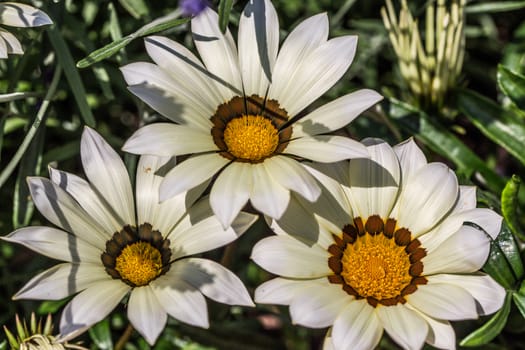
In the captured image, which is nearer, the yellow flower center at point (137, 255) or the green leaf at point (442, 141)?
the yellow flower center at point (137, 255)

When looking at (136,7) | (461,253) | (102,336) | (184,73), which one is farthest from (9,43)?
(461,253)

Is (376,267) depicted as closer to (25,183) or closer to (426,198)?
(426,198)

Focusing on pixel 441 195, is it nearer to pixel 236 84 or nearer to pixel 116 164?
pixel 236 84

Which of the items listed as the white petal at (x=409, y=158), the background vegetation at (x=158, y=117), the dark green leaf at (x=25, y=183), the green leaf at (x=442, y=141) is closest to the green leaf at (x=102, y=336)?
the background vegetation at (x=158, y=117)

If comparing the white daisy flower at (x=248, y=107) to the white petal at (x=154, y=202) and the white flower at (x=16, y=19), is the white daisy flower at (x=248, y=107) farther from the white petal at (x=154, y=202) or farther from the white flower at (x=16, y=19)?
the white flower at (x=16, y=19)

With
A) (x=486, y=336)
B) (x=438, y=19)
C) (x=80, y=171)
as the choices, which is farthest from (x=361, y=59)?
(x=486, y=336)

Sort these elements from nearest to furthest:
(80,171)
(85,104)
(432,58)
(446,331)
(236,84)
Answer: (446,331)
(236,84)
(85,104)
(432,58)
(80,171)
